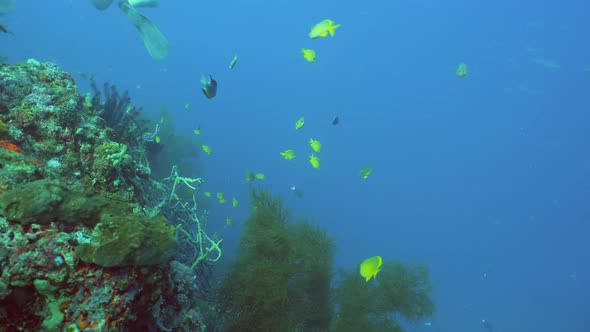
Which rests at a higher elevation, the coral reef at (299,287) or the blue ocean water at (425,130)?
the coral reef at (299,287)

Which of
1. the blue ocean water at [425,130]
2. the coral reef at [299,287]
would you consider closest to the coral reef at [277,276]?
the coral reef at [299,287]

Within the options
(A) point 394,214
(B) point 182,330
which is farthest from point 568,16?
(B) point 182,330

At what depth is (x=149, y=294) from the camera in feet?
8.02

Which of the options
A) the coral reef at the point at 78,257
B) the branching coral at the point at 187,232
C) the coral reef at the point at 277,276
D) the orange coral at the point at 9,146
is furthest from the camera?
the coral reef at the point at 277,276

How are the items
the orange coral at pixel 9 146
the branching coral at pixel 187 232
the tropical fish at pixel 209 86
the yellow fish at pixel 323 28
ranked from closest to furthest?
the orange coral at pixel 9 146 < the tropical fish at pixel 209 86 < the branching coral at pixel 187 232 < the yellow fish at pixel 323 28

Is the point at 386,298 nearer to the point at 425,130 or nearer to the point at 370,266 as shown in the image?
the point at 370,266

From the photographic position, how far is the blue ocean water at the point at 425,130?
1633 inches

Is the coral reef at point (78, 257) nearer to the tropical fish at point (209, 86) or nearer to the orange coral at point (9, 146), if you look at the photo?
the orange coral at point (9, 146)

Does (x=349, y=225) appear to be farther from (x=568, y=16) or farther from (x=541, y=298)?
(x=568, y=16)

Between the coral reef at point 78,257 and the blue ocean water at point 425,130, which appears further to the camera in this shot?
the blue ocean water at point 425,130

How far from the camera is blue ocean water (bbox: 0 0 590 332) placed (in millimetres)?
41469

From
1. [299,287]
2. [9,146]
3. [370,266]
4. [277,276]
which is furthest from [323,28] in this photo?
[9,146]

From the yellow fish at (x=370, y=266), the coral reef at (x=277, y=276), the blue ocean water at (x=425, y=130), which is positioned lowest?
the blue ocean water at (x=425, y=130)

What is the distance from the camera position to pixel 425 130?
85500 millimetres
